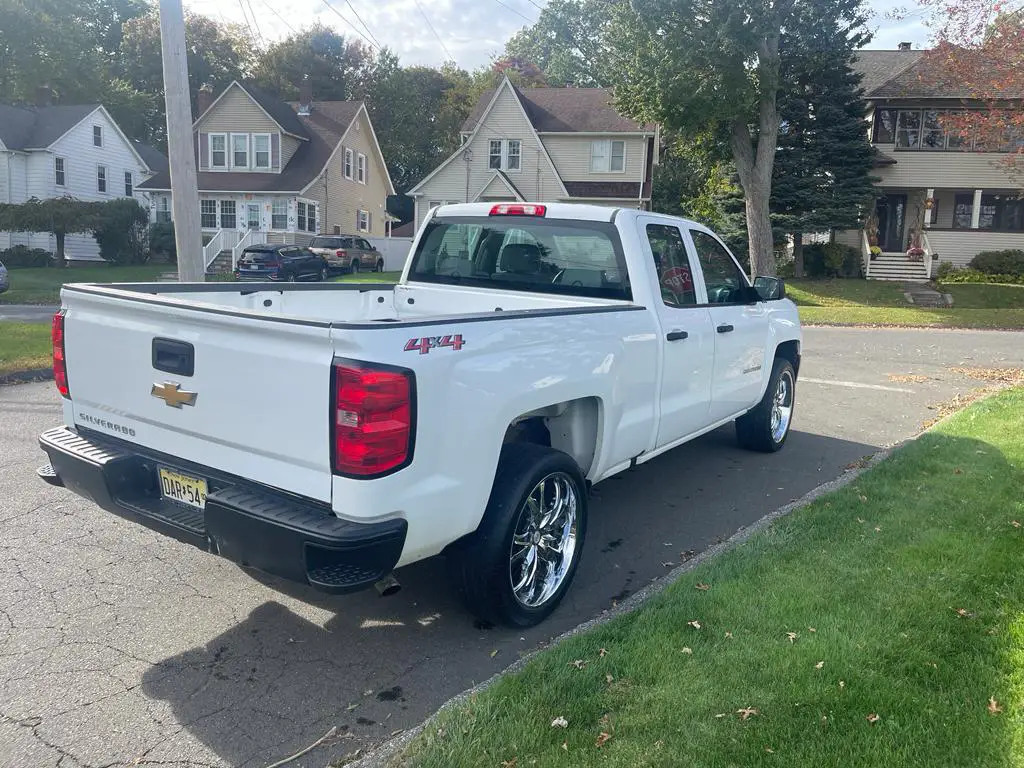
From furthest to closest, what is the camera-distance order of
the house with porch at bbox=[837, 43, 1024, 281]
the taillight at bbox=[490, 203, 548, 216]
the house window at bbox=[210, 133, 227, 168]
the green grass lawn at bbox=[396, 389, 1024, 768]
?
the house window at bbox=[210, 133, 227, 168], the house with porch at bbox=[837, 43, 1024, 281], the taillight at bbox=[490, 203, 548, 216], the green grass lawn at bbox=[396, 389, 1024, 768]

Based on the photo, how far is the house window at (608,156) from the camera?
37.8 metres

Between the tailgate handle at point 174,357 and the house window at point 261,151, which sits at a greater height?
the house window at point 261,151

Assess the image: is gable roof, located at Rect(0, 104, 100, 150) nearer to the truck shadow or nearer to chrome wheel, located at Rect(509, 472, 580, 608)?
the truck shadow

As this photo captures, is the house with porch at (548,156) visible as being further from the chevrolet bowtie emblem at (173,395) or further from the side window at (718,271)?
the chevrolet bowtie emblem at (173,395)

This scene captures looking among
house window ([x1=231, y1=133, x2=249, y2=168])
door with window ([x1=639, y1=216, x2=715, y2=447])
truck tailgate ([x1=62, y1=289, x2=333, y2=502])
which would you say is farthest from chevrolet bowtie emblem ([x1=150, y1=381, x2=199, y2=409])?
house window ([x1=231, y1=133, x2=249, y2=168])

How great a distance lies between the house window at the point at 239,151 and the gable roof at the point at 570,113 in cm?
1016

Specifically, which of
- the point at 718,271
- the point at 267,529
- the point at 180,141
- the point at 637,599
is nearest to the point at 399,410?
the point at 267,529

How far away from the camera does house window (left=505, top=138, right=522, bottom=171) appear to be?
3784 centimetres

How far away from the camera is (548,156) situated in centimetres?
3734

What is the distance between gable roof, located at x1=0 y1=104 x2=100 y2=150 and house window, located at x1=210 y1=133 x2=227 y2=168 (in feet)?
21.0

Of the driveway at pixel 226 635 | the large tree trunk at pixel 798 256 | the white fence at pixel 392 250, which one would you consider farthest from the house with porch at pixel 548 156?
the driveway at pixel 226 635

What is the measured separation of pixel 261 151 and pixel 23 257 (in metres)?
11.1

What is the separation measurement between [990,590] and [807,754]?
188 centimetres

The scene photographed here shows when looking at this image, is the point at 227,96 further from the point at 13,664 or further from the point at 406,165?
the point at 13,664
